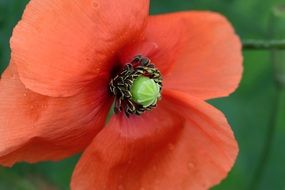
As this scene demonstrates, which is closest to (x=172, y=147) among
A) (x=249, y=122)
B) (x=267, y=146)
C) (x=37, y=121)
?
(x=37, y=121)

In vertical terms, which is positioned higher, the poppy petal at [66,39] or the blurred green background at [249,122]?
the poppy petal at [66,39]

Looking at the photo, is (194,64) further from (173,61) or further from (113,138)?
(113,138)

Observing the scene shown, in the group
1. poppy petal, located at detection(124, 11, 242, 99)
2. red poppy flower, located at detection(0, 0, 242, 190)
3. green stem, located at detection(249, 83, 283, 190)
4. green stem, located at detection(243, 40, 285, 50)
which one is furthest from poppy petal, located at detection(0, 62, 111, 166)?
green stem, located at detection(249, 83, 283, 190)

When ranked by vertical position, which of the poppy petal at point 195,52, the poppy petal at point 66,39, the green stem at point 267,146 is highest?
the poppy petal at point 66,39

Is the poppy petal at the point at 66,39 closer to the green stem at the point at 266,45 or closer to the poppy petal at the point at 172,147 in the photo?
the poppy petal at the point at 172,147

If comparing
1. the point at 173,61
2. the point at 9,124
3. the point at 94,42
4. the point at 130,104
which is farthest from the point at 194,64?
the point at 9,124

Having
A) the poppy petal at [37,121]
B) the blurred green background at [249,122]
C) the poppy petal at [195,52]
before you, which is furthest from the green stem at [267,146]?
the poppy petal at [37,121]

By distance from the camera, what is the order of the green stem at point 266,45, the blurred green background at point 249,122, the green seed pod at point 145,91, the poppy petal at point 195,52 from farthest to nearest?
the blurred green background at point 249,122 → the green stem at point 266,45 → the poppy petal at point 195,52 → the green seed pod at point 145,91

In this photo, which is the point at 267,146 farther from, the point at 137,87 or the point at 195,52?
the point at 137,87
